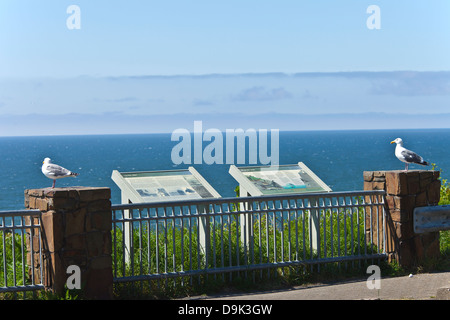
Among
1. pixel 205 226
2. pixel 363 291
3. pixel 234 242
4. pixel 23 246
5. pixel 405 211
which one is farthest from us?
pixel 234 242

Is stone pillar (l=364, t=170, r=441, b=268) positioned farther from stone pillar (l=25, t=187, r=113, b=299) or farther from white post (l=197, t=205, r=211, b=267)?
stone pillar (l=25, t=187, r=113, b=299)

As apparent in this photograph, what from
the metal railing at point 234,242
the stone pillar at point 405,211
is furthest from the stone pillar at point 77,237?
the stone pillar at point 405,211

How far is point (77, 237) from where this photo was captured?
8758mm

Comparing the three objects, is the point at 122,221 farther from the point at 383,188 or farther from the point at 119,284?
the point at 383,188

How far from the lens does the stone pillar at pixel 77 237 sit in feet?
28.3

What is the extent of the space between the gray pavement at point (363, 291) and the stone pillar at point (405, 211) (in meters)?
0.53

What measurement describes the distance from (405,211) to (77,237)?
4.98m

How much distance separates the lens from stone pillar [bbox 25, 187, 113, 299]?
8.64m

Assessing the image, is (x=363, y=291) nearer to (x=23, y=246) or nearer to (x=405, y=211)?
(x=405, y=211)

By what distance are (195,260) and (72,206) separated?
7.40 ft

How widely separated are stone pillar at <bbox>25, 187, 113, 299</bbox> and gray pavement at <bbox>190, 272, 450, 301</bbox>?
1.46 metres

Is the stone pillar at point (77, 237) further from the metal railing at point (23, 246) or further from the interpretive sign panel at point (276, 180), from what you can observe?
the interpretive sign panel at point (276, 180)

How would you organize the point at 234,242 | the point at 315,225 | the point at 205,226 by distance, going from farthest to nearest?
the point at 234,242
the point at 315,225
the point at 205,226

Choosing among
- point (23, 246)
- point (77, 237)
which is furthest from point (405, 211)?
point (23, 246)
